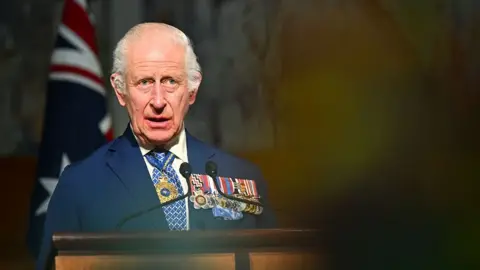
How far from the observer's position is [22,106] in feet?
7.67

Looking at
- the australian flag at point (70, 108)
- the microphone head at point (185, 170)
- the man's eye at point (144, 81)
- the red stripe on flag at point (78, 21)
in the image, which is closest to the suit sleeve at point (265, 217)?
the microphone head at point (185, 170)

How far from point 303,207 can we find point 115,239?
9.3 inches

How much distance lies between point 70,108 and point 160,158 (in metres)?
1.00

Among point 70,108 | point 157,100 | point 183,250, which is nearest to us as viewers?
point 183,250

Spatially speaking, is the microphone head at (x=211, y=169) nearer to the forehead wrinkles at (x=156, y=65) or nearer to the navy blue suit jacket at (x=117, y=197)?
the navy blue suit jacket at (x=117, y=197)

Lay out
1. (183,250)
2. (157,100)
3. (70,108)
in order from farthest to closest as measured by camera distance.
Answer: (70,108) → (157,100) → (183,250)

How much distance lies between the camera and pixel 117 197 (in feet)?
3.41

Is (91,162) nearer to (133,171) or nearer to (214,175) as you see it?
(133,171)

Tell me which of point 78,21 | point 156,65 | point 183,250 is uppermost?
point 78,21

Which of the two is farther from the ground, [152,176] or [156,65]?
[156,65]

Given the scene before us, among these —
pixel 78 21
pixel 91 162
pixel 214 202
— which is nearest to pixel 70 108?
pixel 78 21

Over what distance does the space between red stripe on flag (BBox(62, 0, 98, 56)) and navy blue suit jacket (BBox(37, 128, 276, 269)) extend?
1.02 metres

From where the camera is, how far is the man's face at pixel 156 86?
1026 mm

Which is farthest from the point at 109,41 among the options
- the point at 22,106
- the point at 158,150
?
the point at 158,150
